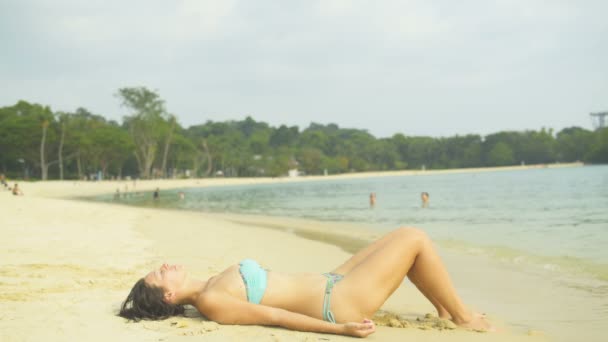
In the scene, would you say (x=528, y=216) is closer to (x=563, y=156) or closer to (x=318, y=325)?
(x=318, y=325)

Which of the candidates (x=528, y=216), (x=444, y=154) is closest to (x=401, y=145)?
(x=444, y=154)

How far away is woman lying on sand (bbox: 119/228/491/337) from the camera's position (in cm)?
334

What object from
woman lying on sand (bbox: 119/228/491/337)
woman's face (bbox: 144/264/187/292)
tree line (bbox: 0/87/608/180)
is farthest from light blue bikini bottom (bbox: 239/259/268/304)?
tree line (bbox: 0/87/608/180)

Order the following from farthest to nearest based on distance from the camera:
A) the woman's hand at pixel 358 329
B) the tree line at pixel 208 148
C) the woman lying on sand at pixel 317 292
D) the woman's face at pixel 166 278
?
the tree line at pixel 208 148 → the woman's face at pixel 166 278 → the woman lying on sand at pixel 317 292 → the woman's hand at pixel 358 329

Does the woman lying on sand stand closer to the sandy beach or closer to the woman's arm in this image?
the woman's arm

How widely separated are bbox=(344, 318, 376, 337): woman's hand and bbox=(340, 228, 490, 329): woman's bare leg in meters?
0.15

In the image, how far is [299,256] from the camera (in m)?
7.98

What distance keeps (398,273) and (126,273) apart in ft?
12.4

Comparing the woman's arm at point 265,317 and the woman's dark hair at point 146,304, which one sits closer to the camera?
the woman's arm at point 265,317

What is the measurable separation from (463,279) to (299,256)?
2945mm

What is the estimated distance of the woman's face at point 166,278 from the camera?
3.56 metres

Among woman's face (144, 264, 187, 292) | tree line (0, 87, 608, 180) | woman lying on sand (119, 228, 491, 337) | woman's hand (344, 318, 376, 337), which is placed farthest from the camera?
tree line (0, 87, 608, 180)

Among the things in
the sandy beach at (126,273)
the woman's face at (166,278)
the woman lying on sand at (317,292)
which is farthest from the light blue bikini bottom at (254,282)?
the woman's face at (166,278)

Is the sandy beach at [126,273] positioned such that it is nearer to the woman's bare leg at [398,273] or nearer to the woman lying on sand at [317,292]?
the woman lying on sand at [317,292]
